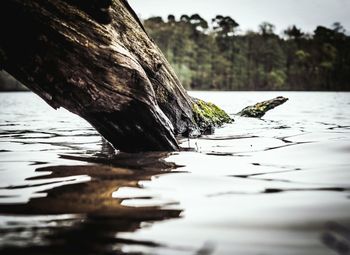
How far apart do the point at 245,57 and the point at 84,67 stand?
8998 centimetres

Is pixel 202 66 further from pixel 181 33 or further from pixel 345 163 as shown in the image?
pixel 345 163

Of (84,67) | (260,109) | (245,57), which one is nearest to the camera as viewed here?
(84,67)

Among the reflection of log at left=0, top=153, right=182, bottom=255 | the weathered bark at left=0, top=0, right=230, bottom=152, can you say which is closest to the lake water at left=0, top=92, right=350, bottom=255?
the reflection of log at left=0, top=153, right=182, bottom=255

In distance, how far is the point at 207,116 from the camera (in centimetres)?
850

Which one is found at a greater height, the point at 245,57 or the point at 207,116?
the point at 245,57

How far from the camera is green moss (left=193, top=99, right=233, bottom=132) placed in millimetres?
7902

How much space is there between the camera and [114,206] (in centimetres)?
242

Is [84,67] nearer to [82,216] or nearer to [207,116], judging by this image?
[82,216]

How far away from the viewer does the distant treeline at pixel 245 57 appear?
281 ft

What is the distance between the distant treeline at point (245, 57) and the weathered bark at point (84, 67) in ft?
263

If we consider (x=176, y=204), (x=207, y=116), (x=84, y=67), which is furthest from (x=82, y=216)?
(x=207, y=116)

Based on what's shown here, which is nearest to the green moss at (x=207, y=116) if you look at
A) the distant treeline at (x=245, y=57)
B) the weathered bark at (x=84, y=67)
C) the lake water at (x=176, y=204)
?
the weathered bark at (x=84, y=67)

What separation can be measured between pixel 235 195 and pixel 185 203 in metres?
0.47

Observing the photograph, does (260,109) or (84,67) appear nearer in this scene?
(84,67)
